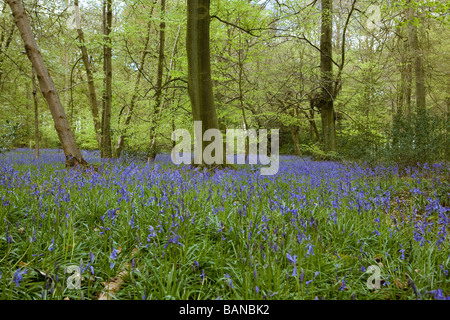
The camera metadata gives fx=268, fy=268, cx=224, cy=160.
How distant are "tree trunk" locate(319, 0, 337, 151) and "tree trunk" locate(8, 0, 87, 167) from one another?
353 inches

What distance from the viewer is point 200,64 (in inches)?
273

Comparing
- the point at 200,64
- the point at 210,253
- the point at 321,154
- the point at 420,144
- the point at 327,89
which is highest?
the point at 327,89

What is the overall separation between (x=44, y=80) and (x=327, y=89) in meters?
9.82

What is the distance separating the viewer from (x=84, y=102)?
19391mm

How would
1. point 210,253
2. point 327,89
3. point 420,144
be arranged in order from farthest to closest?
point 327,89 → point 420,144 → point 210,253

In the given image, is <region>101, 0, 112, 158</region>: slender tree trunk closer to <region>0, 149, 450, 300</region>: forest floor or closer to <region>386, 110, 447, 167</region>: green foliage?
<region>0, 149, 450, 300</region>: forest floor

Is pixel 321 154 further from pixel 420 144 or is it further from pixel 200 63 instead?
pixel 200 63

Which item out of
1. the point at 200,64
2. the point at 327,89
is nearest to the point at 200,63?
the point at 200,64

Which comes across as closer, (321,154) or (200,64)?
(200,64)

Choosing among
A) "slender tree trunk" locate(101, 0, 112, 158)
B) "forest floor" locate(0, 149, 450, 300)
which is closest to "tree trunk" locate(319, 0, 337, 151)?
"forest floor" locate(0, 149, 450, 300)

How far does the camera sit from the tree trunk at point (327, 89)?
10805 millimetres

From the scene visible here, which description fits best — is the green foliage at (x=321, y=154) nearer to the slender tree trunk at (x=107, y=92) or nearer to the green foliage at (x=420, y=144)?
the green foliage at (x=420, y=144)
